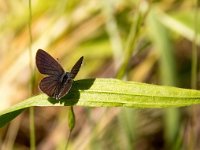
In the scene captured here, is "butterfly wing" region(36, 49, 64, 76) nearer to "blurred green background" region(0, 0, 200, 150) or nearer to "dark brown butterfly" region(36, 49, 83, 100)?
"dark brown butterfly" region(36, 49, 83, 100)

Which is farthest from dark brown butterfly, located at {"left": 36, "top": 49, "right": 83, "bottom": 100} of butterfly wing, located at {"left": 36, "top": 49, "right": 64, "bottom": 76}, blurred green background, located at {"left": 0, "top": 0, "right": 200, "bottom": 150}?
blurred green background, located at {"left": 0, "top": 0, "right": 200, "bottom": 150}

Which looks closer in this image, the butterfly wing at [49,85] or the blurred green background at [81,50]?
the butterfly wing at [49,85]

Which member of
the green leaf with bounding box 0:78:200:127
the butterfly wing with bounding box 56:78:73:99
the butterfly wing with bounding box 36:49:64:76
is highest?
the butterfly wing with bounding box 36:49:64:76

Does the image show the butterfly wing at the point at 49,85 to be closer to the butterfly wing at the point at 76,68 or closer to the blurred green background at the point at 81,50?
the butterfly wing at the point at 76,68

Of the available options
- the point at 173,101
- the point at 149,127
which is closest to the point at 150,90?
the point at 173,101

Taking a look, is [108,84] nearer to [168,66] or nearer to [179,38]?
[168,66]

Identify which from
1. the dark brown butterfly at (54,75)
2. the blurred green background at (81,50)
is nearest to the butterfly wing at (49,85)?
the dark brown butterfly at (54,75)

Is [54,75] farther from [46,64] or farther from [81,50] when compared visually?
[81,50]
